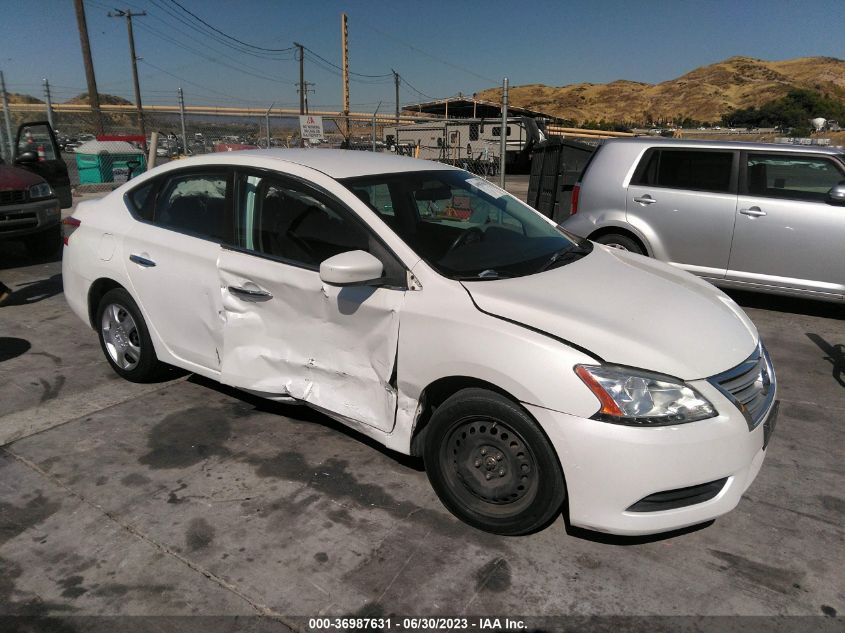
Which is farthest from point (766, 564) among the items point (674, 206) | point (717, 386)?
point (674, 206)

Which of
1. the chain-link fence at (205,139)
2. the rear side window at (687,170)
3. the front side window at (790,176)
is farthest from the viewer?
the chain-link fence at (205,139)

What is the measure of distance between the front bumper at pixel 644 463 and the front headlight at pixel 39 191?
7.78m

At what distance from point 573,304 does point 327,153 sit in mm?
1953

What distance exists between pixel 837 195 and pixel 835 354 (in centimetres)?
147

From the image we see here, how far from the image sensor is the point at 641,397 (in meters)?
2.33

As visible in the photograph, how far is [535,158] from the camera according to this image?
8758 mm

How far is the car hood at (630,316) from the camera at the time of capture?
2.43m

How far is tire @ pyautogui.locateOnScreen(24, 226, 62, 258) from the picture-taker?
8.27 metres

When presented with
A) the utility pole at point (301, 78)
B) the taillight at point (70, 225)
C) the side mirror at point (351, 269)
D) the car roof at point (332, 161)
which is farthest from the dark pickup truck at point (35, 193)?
the utility pole at point (301, 78)

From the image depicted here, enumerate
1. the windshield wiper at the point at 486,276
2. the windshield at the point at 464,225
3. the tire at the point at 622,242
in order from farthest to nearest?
the tire at the point at 622,242 < the windshield at the point at 464,225 < the windshield wiper at the point at 486,276

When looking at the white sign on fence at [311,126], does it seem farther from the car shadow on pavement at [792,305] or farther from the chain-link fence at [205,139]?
the car shadow on pavement at [792,305]

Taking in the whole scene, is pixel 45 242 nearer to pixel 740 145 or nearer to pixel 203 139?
pixel 740 145

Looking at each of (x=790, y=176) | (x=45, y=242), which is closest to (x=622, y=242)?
(x=790, y=176)

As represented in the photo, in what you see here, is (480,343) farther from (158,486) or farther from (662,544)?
(158,486)
